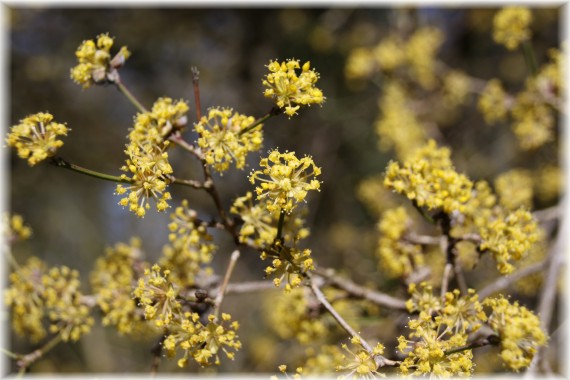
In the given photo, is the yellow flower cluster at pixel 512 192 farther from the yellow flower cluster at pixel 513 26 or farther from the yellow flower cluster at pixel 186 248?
the yellow flower cluster at pixel 186 248

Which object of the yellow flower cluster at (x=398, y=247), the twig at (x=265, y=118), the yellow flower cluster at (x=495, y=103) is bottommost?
→ the yellow flower cluster at (x=398, y=247)

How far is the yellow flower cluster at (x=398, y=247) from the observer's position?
222 centimetres

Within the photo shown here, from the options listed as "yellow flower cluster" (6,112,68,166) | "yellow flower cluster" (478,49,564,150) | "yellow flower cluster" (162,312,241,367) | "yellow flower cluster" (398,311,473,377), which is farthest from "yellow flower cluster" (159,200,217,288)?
"yellow flower cluster" (478,49,564,150)

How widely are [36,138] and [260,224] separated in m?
0.78

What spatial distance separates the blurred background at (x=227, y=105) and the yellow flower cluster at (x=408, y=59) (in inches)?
14.8

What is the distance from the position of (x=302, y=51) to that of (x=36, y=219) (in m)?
3.77

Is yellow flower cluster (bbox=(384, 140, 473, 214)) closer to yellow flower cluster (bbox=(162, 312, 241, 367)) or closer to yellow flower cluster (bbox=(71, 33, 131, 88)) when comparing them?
yellow flower cluster (bbox=(162, 312, 241, 367))

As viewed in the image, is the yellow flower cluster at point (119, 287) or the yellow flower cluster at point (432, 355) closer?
the yellow flower cluster at point (432, 355)

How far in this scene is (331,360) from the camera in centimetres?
218

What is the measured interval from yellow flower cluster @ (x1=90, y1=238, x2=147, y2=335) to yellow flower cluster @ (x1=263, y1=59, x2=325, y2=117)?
3.29 ft

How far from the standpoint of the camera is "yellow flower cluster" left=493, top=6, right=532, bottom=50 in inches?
124

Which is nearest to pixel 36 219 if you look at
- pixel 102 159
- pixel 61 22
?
pixel 102 159

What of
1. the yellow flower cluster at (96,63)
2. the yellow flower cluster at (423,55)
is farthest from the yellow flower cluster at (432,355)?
the yellow flower cluster at (423,55)

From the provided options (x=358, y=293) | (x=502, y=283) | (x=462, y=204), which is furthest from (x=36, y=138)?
(x=502, y=283)
